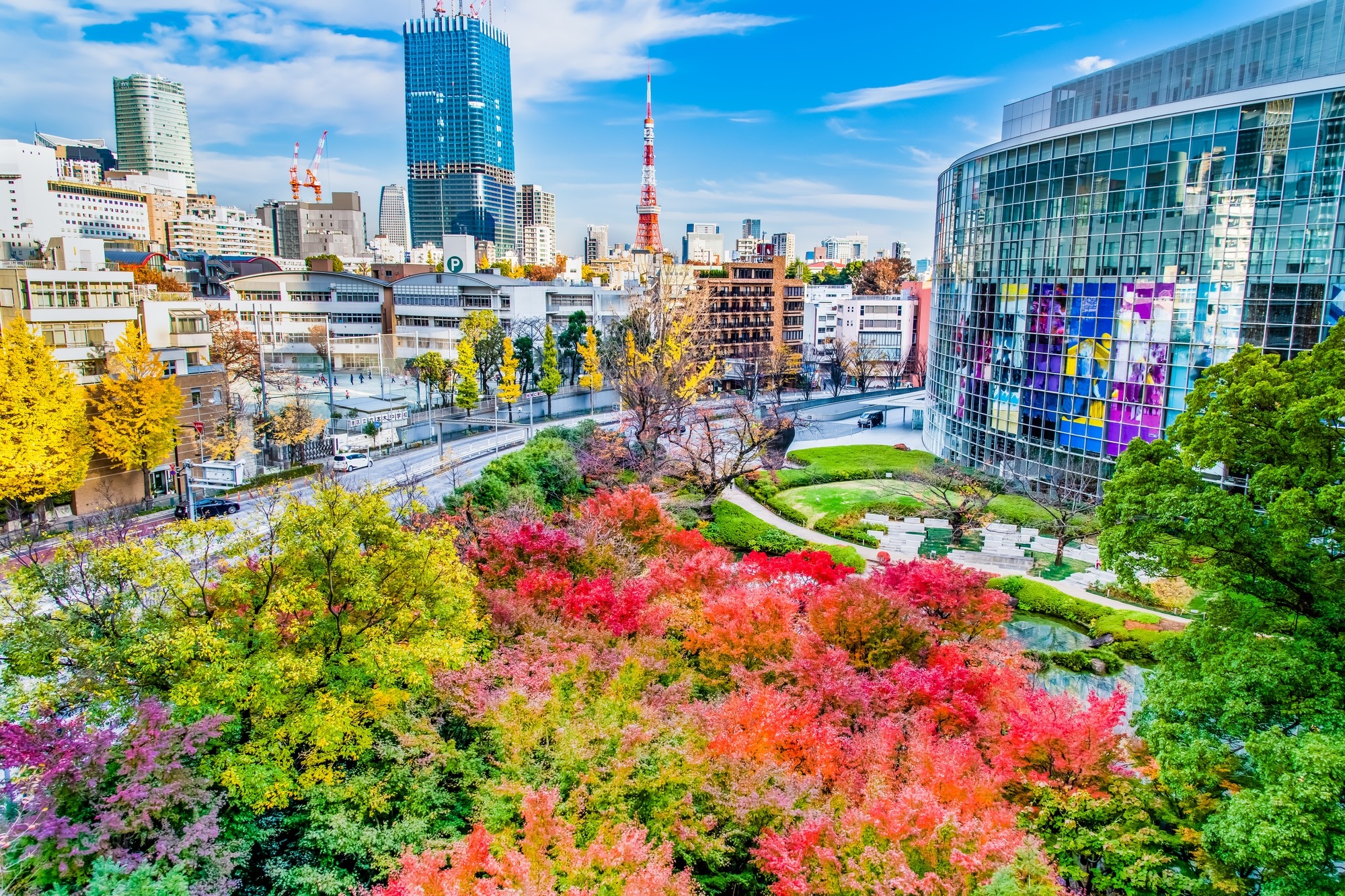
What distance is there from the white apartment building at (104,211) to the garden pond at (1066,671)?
459 feet

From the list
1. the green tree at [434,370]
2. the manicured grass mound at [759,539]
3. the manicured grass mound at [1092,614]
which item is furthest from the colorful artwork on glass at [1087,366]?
the green tree at [434,370]

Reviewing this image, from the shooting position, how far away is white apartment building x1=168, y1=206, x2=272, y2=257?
553 ft

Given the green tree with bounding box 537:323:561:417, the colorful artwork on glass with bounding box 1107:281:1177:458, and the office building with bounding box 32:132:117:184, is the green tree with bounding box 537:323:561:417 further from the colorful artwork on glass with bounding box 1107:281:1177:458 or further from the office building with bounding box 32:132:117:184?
the office building with bounding box 32:132:117:184

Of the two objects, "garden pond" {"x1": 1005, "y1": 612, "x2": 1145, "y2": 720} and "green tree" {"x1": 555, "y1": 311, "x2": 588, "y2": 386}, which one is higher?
"green tree" {"x1": 555, "y1": 311, "x2": 588, "y2": 386}

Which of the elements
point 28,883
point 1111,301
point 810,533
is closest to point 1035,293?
point 1111,301

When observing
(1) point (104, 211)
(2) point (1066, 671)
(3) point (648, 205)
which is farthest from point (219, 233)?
(2) point (1066, 671)

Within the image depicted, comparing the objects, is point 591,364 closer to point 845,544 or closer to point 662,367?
point 662,367

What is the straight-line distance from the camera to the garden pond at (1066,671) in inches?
861

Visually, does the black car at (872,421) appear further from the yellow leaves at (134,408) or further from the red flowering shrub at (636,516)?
the yellow leaves at (134,408)

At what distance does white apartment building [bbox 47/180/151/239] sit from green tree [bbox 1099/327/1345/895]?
145203mm

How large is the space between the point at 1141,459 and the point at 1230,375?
2.02m

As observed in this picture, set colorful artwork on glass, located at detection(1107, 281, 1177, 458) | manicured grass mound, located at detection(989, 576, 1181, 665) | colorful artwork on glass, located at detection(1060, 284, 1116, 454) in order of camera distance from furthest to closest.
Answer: colorful artwork on glass, located at detection(1060, 284, 1116, 454) → colorful artwork on glass, located at detection(1107, 281, 1177, 458) → manicured grass mound, located at detection(989, 576, 1181, 665)

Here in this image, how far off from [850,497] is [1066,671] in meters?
16.9

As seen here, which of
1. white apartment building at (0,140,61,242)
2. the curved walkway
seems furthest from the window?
the curved walkway
